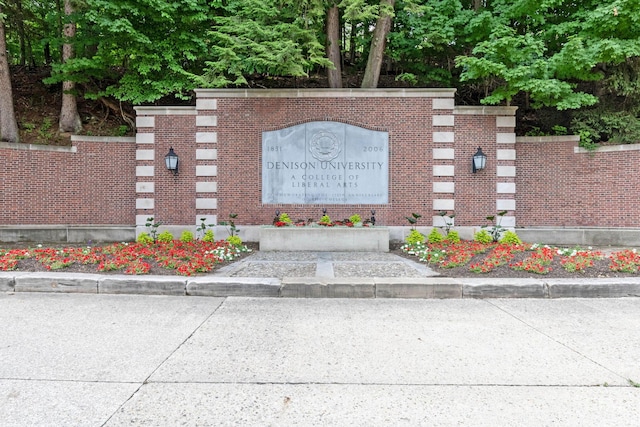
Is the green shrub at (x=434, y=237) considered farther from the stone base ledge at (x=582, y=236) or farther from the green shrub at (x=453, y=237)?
the stone base ledge at (x=582, y=236)

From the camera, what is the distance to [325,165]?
462 inches

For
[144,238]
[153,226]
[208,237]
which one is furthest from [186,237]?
[144,238]

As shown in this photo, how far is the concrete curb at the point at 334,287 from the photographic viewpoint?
20.6 ft

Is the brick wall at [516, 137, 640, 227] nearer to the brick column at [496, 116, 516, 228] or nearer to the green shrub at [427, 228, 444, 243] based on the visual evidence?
the brick column at [496, 116, 516, 228]

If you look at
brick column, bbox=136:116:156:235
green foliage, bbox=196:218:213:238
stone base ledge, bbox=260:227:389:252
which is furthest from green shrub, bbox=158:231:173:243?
stone base ledge, bbox=260:227:389:252

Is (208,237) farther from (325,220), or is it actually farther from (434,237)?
(434,237)

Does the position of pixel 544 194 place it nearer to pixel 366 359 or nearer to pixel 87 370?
pixel 366 359

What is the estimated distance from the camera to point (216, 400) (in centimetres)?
302

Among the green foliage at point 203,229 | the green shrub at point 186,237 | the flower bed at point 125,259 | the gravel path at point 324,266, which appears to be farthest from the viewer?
the green foliage at point 203,229

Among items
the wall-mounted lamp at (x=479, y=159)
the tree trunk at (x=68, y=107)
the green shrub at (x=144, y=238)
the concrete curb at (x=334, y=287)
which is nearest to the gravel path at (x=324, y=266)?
the concrete curb at (x=334, y=287)

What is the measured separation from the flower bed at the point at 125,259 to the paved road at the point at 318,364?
1.36 m

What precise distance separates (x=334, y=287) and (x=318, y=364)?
2.66 metres

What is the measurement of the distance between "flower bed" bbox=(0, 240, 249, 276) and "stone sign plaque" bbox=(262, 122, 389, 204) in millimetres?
3419

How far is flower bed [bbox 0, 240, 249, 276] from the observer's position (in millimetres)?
7137
